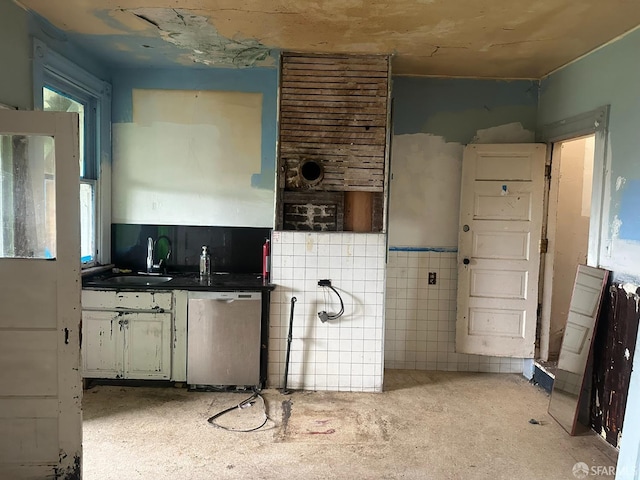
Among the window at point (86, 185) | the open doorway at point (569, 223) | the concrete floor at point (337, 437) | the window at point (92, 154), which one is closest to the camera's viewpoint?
the concrete floor at point (337, 437)

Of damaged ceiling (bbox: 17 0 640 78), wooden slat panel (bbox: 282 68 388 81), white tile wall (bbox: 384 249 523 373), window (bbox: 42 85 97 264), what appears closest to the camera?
damaged ceiling (bbox: 17 0 640 78)

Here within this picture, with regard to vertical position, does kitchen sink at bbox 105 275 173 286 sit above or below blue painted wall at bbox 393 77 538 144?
below

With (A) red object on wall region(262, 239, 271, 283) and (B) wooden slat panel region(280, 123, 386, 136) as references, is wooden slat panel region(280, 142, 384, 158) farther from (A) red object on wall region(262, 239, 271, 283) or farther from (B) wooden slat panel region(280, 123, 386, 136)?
(A) red object on wall region(262, 239, 271, 283)

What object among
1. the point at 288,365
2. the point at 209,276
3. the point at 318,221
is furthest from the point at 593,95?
the point at 209,276

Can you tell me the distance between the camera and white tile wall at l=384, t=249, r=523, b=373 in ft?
13.0

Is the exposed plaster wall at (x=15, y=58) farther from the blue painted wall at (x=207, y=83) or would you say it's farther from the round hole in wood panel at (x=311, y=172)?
the round hole in wood panel at (x=311, y=172)

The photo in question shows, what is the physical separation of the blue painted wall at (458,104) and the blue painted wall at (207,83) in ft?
3.71

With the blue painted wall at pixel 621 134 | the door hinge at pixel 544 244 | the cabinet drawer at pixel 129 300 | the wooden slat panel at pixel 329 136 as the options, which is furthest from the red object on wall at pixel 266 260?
the blue painted wall at pixel 621 134

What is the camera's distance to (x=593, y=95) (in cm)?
312

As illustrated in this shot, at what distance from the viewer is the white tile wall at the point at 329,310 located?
3.45 m

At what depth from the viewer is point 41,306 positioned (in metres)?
2.17

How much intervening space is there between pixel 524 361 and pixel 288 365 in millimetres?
2197

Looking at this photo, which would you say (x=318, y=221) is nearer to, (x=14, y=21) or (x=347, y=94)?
(x=347, y=94)

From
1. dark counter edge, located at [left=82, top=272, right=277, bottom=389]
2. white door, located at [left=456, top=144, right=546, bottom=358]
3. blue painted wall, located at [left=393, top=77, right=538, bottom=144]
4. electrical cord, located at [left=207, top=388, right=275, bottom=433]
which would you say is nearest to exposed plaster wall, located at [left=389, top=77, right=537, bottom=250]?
blue painted wall, located at [left=393, top=77, right=538, bottom=144]
